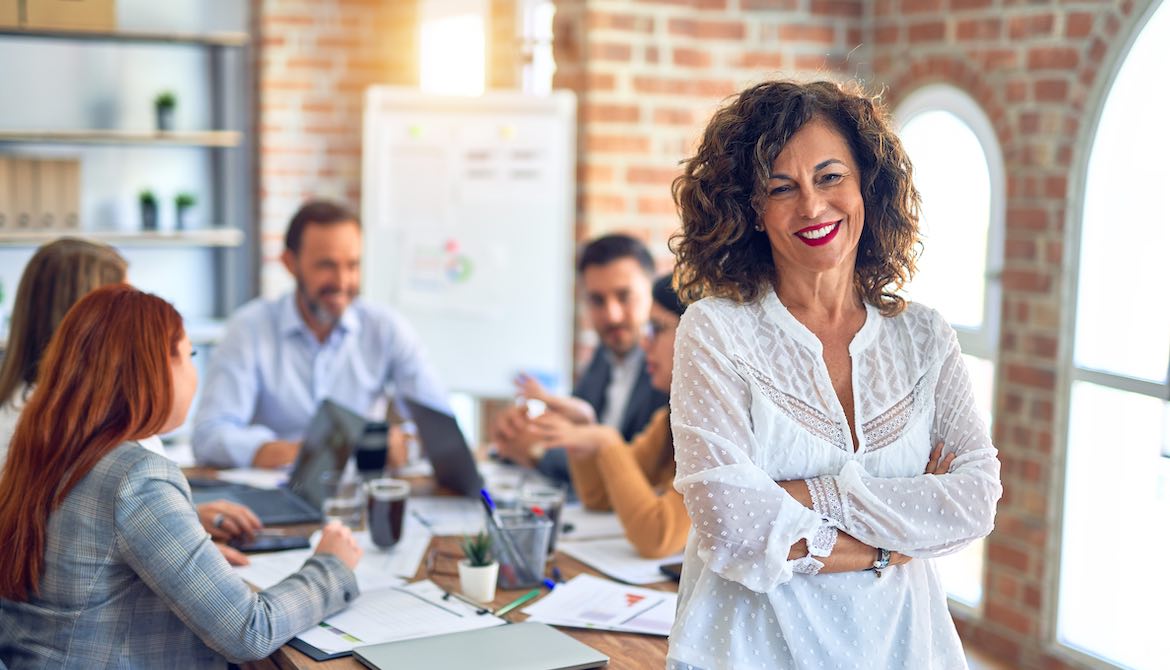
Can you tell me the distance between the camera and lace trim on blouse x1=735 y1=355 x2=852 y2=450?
1611mm

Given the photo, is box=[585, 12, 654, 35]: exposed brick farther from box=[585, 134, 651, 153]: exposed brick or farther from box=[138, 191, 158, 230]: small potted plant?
box=[138, 191, 158, 230]: small potted plant

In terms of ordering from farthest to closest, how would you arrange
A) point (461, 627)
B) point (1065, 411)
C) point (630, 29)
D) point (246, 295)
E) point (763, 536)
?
point (246, 295), point (630, 29), point (1065, 411), point (461, 627), point (763, 536)

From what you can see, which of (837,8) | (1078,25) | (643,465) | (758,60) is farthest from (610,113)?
(643,465)

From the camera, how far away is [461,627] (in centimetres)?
186

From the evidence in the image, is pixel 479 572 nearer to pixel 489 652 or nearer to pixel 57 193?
pixel 489 652

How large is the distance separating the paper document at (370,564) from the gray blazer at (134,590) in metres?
0.26

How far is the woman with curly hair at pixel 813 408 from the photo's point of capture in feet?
5.07

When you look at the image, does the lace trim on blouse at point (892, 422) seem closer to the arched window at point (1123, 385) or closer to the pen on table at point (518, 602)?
the pen on table at point (518, 602)

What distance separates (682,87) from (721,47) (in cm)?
20

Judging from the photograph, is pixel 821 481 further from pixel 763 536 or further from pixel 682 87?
pixel 682 87

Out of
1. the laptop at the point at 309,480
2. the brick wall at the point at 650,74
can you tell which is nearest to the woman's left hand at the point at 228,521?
the laptop at the point at 309,480

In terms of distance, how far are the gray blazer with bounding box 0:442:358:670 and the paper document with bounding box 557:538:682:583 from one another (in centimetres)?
60

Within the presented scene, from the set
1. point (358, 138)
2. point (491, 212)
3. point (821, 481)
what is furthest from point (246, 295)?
point (821, 481)

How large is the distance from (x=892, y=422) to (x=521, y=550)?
2.36 feet
